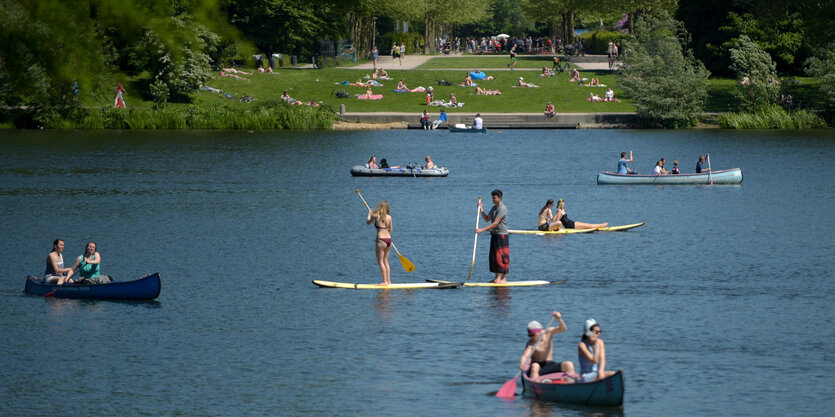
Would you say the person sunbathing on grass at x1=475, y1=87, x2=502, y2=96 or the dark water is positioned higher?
the person sunbathing on grass at x1=475, y1=87, x2=502, y2=96

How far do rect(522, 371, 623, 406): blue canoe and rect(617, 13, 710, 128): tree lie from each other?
2939 inches

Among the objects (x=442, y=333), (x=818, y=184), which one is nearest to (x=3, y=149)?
(x=818, y=184)

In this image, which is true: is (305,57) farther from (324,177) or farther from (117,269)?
(117,269)

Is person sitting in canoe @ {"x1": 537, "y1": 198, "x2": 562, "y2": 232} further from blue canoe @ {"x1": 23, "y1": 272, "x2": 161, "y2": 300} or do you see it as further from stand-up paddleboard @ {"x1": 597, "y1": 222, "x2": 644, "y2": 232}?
blue canoe @ {"x1": 23, "y1": 272, "x2": 161, "y2": 300}

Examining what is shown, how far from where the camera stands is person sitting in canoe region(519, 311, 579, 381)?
21.2 metres

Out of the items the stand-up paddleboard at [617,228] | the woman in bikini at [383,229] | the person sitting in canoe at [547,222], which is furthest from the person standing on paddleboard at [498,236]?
the stand-up paddleboard at [617,228]

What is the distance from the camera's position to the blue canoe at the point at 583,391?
66.8ft

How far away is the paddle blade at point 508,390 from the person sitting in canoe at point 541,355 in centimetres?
68

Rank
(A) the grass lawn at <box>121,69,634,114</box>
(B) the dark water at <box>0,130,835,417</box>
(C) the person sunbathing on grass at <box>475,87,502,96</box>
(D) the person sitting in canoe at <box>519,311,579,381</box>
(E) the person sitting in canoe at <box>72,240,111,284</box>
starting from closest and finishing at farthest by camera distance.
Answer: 1. (D) the person sitting in canoe at <box>519,311,579,381</box>
2. (B) the dark water at <box>0,130,835,417</box>
3. (E) the person sitting in canoe at <box>72,240,111,284</box>
4. (A) the grass lawn at <box>121,69,634,114</box>
5. (C) the person sunbathing on grass at <box>475,87,502,96</box>

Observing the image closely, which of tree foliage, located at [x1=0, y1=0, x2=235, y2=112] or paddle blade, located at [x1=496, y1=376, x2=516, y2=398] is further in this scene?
paddle blade, located at [x1=496, y1=376, x2=516, y2=398]

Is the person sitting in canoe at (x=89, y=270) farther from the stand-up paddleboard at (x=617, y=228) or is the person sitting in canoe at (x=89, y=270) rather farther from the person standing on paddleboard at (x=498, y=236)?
the stand-up paddleboard at (x=617, y=228)

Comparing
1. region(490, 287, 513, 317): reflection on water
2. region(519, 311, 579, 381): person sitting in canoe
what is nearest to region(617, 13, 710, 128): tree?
region(490, 287, 513, 317): reflection on water

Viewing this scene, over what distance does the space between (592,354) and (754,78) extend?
78.9m

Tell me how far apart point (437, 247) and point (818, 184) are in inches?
1270
